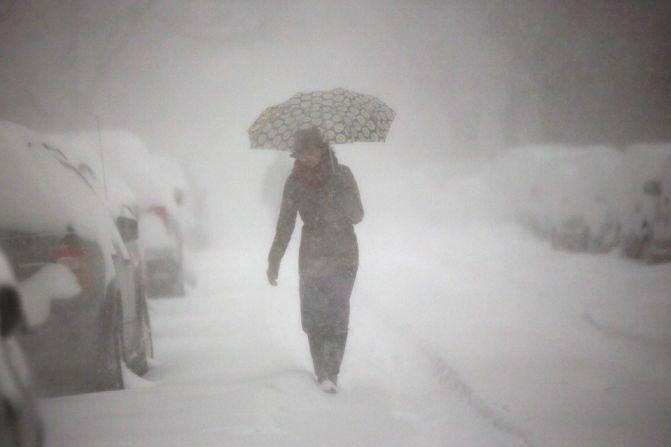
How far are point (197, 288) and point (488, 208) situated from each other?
8501mm

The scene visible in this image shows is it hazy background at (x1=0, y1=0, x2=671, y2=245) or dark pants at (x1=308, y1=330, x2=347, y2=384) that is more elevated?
hazy background at (x1=0, y1=0, x2=671, y2=245)

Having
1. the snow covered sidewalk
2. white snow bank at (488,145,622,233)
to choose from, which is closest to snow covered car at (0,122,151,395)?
the snow covered sidewalk

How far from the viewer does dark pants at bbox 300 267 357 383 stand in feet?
13.8

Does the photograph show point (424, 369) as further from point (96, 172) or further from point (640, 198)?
point (640, 198)

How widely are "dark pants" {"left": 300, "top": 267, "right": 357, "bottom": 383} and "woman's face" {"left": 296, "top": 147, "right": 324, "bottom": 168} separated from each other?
0.81m

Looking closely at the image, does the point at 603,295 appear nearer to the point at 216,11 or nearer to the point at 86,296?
the point at 86,296

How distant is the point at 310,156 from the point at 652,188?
815cm

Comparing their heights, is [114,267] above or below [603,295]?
above

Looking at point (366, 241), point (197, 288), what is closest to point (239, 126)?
point (366, 241)

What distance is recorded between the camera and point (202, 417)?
3025mm

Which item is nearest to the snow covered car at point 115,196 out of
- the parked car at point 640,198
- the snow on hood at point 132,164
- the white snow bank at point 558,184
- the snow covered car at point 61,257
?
the snow covered car at point 61,257

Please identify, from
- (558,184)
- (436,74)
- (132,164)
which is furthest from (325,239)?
(436,74)

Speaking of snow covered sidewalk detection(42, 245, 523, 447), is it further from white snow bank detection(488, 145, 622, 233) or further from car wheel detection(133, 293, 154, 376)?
white snow bank detection(488, 145, 622, 233)

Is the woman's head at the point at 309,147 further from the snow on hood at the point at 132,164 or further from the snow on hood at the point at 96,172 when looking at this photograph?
the snow on hood at the point at 132,164
